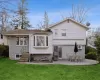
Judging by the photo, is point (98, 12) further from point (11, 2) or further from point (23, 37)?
point (11, 2)

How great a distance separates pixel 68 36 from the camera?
1236 inches

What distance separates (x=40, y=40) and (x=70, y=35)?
5.33 meters

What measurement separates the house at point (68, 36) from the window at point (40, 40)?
9.75ft

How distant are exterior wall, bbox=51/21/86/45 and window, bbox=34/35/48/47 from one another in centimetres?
297

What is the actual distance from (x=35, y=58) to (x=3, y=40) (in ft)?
57.4

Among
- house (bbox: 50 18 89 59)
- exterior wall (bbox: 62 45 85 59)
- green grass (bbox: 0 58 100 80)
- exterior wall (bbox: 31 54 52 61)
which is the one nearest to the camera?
green grass (bbox: 0 58 100 80)

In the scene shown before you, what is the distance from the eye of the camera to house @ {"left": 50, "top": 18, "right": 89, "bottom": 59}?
31344mm

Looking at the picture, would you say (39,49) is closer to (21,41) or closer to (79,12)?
(21,41)

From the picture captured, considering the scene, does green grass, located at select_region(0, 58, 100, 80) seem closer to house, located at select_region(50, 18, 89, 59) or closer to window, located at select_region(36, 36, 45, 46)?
window, located at select_region(36, 36, 45, 46)

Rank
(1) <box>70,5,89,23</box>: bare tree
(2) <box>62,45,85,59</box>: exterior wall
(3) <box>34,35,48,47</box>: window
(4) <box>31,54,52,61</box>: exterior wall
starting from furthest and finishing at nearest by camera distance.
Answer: (1) <box>70,5,89,23</box>: bare tree, (2) <box>62,45,85,59</box>: exterior wall, (4) <box>31,54,52,61</box>: exterior wall, (3) <box>34,35,48,47</box>: window

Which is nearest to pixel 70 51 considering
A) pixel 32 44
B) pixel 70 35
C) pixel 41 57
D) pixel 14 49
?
pixel 70 35

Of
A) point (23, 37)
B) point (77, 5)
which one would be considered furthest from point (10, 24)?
point (23, 37)

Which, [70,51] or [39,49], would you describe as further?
[70,51]

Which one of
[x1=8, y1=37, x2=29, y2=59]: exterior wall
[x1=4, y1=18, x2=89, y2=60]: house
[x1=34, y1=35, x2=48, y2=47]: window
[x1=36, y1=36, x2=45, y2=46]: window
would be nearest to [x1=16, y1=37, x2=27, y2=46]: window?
[x1=4, y1=18, x2=89, y2=60]: house
